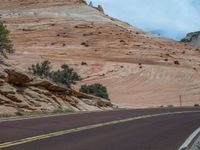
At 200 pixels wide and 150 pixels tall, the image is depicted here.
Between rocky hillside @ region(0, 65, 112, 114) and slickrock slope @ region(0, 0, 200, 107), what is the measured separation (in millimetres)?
17382

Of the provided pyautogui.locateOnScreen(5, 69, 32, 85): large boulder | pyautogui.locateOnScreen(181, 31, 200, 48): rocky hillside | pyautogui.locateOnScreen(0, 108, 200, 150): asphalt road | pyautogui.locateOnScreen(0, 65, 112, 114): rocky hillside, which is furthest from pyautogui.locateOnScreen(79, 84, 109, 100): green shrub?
pyautogui.locateOnScreen(181, 31, 200, 48): rocky hillside

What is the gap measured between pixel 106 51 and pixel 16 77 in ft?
161

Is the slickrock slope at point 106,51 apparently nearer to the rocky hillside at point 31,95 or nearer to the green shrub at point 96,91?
the green shrub at point 96,91

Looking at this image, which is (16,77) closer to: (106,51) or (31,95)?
(31,95)

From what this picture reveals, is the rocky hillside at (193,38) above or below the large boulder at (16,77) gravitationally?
above

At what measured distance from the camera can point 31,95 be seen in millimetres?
25359

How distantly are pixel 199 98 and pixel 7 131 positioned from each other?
130 feet

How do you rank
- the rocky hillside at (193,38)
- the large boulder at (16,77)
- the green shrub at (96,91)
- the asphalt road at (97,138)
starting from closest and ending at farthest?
1. the asphalt road at (97,138)
2. the large boulder at (16,77)
3. the green shrub at (96,91)
4. the rocky hillside at (193,38)

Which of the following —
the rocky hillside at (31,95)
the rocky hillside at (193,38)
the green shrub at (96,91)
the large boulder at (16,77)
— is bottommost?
the green shrub at (96,91)

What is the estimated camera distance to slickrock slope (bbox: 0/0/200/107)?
54.3m

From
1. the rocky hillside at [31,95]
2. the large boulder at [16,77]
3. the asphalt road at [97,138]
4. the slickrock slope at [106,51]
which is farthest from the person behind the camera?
the slickrock slope at [106,51]

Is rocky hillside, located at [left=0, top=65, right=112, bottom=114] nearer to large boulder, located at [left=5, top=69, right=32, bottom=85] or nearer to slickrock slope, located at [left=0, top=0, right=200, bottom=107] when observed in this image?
large boulder, located at [left=5, top=69, right=32, bottom=85]

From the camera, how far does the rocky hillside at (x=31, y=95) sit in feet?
78.1

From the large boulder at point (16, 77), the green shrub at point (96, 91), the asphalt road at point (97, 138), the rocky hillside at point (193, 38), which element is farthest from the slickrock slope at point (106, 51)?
the rocky hillside at point (193, 38)
